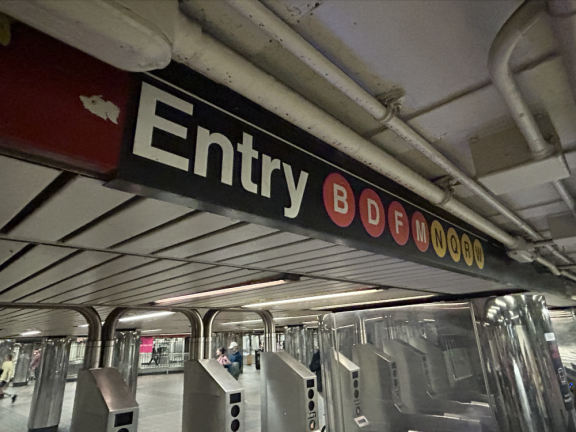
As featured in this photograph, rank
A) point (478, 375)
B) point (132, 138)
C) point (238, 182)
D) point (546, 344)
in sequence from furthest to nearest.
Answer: point (478, 375) < point (546, 344) < point (238, 182) < point (132, 138)

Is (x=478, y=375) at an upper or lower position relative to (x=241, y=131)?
lower

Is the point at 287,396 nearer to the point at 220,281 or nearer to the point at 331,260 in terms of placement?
the point at 220,281

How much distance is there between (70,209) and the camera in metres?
0.98

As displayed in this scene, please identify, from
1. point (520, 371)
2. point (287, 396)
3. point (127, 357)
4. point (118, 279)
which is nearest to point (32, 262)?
point (118, 279)

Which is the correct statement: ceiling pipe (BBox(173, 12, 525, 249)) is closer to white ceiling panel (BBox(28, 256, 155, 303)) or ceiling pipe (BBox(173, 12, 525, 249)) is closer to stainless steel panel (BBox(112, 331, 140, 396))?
white ceiling panel (BBox(28, 256, 155, 303))

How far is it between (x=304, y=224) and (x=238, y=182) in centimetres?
31

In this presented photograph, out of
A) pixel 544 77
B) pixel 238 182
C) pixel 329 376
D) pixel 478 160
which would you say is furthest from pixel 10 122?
pixel 329 376

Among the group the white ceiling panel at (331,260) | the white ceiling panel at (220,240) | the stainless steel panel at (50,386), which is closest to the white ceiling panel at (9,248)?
the white ceiling panel at (220,240)

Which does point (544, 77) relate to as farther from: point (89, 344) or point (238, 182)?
point (89, 344)

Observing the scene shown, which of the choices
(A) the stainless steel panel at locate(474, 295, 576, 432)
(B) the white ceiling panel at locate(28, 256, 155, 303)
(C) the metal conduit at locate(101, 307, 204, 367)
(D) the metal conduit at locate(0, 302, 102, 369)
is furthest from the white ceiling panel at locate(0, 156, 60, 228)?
(A) the stainless steel panel at locate(474, 295, 576, 432)

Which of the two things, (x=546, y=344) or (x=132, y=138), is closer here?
(x=132, y=138)

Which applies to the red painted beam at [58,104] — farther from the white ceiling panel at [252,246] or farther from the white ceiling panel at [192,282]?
the white ceiling panel at [192,282]

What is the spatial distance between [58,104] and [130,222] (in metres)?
→ 0.51

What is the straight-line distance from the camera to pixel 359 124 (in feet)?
4.57
